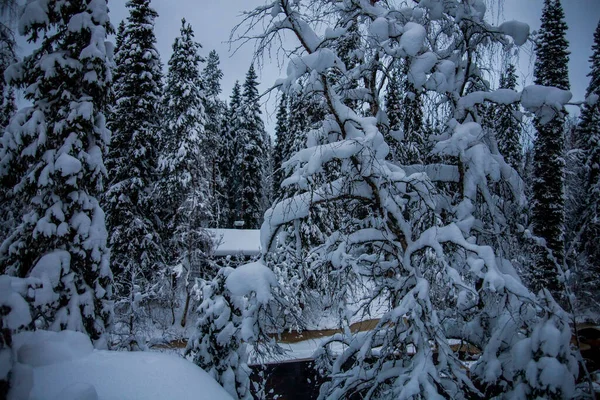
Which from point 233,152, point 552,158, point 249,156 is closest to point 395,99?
point 552,158

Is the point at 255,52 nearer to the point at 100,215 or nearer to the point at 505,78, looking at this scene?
the point at 505,78

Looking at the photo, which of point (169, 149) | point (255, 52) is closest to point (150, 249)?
point (169, 149)

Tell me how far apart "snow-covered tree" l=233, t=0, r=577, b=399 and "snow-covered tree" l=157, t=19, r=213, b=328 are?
45.5 feet

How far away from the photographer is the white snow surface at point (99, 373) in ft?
6.73

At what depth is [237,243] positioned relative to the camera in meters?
23.7

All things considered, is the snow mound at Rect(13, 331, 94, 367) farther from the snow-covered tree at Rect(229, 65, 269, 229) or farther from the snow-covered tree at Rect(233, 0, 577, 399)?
the snow-covered tree at Rect(229, 65, 269, 229)

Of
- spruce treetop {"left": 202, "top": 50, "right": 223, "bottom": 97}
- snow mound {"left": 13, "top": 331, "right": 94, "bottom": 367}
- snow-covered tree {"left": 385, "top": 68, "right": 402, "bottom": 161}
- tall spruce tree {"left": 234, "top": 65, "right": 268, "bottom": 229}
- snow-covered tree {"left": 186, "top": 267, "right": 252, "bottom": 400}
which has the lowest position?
snow-covered tree {"left": 186, "top": 267, "right": 252, "bottom": 400}

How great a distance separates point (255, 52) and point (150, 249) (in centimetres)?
1540

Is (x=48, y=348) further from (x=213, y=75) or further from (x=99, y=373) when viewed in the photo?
(x=213, y=75)

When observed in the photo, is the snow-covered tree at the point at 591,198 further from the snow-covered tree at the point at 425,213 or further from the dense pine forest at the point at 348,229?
the snow-covered tree at the point at 425,213

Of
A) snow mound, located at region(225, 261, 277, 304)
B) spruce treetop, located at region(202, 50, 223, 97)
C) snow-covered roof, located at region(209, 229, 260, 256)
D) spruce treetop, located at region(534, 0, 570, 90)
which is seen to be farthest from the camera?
spruce treetop, located at region(202, 50, 223, 97)

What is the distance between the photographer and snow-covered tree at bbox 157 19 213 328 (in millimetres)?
16953

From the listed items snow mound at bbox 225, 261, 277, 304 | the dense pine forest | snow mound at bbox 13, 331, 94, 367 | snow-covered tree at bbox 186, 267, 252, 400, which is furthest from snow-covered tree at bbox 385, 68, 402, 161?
snow mound at bbox 13, 331, 94, 367

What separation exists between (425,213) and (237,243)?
20810 millimetres
